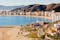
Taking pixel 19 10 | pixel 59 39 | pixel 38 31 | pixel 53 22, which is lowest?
pixel 59 39

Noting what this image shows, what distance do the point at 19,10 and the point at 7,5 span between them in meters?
0.17

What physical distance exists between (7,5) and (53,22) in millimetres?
635

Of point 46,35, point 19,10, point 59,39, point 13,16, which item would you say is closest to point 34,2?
point 19,10

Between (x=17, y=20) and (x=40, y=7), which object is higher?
(x=40, y=7)

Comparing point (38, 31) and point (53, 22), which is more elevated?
point (53, 22)

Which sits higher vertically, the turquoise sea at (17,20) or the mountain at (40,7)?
the mountain at (40,7)

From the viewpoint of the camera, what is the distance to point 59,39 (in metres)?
1.56

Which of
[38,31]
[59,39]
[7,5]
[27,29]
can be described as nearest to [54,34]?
[59,39]

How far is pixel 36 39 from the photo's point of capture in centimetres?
156

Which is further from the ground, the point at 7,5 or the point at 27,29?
the point at 7,5

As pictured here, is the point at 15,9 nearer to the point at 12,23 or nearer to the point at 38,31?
the point at 12,23

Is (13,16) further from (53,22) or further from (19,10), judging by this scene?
(53,22)

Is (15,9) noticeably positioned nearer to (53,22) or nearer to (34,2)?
(34,2)

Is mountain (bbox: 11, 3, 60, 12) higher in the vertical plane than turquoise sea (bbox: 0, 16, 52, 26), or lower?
higher
